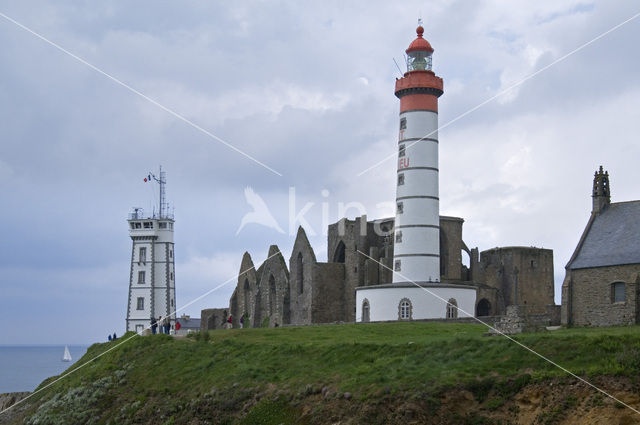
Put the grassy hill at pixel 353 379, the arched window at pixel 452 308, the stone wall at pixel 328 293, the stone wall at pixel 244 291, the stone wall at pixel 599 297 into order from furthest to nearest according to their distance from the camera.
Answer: the stone wall at pixel 244 291, the stone wall at pixel 328 293, the arched window at pixel 452 308, the stone wall at pixel 599 297, the grassy hill at pixel 353 379

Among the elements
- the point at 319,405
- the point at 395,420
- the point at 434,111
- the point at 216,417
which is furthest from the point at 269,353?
the point at 434,111

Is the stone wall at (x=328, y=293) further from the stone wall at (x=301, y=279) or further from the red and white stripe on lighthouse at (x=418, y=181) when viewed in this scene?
the red and white stripe on lighthouse at (x=418, y=181)

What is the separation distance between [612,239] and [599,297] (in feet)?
8.34

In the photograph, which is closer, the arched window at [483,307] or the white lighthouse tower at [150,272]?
the arched window at [483,307]

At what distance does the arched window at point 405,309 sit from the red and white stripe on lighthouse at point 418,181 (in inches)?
58.3

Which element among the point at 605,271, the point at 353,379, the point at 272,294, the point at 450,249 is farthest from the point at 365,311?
the point at 353,379

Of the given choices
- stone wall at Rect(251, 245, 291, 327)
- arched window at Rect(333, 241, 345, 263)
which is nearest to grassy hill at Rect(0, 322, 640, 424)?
arched window at Rect(333, 241, 345, 263)

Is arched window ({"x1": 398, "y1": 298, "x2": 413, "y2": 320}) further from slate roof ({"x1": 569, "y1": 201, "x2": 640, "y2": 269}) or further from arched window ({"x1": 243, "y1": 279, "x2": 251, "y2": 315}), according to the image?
arched window ({"x1": 243, "y1": 279, "x2": 251, "y2": 315})

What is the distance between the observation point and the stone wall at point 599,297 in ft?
115

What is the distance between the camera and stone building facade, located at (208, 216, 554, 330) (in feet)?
163

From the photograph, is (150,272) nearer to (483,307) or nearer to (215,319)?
(215,319)

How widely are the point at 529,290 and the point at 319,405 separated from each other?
92.2 feet

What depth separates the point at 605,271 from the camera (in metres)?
36.3


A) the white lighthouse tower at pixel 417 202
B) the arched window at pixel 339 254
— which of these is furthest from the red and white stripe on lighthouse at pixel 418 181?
the arched window at pixel 339 254
